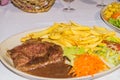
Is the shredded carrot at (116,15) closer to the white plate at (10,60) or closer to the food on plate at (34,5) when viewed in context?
the food on plate at (34,5)

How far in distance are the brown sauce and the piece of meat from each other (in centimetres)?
1

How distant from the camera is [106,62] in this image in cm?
97

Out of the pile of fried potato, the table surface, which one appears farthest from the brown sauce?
the table surface

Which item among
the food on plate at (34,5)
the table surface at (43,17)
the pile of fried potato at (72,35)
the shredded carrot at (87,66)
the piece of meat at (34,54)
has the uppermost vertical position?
the piece of meat at (34,54)

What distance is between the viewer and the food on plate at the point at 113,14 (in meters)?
1.29

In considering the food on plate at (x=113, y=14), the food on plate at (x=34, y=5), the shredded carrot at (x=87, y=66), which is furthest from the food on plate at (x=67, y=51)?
the food on plate at (x=34, y=5)

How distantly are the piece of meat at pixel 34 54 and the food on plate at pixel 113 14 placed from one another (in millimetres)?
377

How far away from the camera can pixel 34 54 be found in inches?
38.1

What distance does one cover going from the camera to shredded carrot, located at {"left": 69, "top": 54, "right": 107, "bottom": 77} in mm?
892

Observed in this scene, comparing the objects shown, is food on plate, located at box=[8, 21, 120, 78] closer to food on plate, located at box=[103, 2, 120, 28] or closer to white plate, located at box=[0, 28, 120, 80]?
white plate, located at box=[0, 28, 120, 80]

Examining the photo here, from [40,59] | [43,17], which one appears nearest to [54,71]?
[40,59]

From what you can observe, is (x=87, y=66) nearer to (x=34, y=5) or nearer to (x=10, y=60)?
(x=10, y=60)

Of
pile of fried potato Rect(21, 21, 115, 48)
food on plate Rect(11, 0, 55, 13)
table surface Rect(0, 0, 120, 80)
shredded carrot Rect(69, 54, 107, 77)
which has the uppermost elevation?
shredded carrot Rect(69, 54, 107, 77)

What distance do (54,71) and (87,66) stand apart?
4.2 inches
